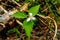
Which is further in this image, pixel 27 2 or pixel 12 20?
pixel 27 2

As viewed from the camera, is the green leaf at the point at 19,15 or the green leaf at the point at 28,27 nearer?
the green leaf at the point at 28,27

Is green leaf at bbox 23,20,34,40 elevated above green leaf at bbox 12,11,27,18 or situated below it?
below

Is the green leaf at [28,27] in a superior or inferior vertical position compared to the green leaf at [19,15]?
inferior

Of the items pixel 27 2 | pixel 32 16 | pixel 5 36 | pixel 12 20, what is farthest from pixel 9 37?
pixel 27 2

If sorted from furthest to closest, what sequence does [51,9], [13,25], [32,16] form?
1. [51,9]
2. [13,25]
3. [32,16]

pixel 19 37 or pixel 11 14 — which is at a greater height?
pixel 11 14

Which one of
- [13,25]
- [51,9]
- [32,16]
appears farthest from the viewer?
[51,9]

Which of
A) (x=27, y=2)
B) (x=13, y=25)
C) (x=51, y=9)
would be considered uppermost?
(x=27, y=2)

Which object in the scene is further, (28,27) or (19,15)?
(19,15)

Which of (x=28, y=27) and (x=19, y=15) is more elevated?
(x=19, y=15)

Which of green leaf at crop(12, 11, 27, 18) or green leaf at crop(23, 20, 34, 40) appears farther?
green leaf at crop(12, 11, 27, 18)

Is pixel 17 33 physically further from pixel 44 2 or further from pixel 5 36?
pixel 44 2
